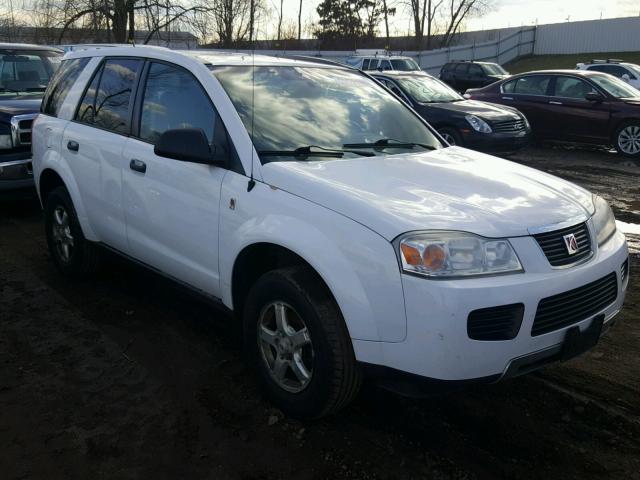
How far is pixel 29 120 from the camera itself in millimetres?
7254

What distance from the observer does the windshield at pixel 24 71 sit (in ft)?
27.7

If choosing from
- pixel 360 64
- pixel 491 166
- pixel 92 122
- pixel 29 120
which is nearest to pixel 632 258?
pixel 491 166

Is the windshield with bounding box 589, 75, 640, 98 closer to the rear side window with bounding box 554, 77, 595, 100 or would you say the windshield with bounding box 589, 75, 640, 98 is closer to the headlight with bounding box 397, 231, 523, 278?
the rear side window with bounding box 554, 77, 595, 100

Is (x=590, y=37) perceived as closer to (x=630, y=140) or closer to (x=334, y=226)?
(x=630, y=140)

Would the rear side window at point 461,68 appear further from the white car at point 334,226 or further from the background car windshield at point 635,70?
the white car at point 334,226

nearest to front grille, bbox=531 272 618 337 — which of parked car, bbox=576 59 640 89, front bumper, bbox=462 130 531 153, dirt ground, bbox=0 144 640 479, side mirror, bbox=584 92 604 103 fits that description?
dirt ground, bbox=0 144 640 479

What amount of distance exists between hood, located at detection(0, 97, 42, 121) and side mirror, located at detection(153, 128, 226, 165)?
183 inches

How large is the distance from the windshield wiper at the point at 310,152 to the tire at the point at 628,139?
9799mm

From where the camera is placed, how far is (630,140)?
1180cm

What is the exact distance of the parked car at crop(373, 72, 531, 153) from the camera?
10.9 m

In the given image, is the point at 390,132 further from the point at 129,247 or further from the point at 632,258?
the point at 632,258

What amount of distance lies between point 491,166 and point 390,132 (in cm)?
71

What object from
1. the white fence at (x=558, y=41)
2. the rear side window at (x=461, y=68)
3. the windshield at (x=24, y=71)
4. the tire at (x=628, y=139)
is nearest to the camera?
the windshield at (x=24, y=71)

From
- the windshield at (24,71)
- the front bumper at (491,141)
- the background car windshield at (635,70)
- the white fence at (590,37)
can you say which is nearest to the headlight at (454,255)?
the windshield at (24,71)
